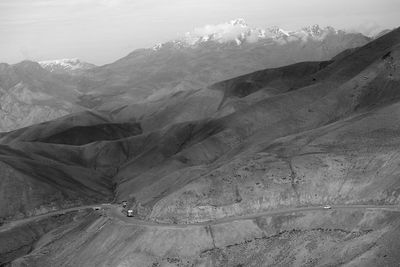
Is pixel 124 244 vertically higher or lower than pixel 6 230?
higher

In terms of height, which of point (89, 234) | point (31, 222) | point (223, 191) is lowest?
point (31, 222)

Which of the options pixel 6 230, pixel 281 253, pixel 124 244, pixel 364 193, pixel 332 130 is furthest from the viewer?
pixel 6 230

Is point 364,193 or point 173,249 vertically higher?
point 364,193

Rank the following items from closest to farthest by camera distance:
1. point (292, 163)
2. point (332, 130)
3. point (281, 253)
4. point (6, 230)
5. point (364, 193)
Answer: point (281, 253), point (364, 193), point (292, 163), point (332, 130), point (6, 230)

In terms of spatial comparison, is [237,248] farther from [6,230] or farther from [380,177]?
[6,230]

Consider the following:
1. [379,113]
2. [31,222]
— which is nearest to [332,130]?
[379,113]

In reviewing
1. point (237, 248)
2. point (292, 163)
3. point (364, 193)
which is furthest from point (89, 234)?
point (364, 193)

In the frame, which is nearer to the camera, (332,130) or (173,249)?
(173,249)

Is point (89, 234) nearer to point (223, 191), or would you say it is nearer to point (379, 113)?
point (223, 191)

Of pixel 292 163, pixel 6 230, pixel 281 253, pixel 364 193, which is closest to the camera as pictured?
pixel 281 253
